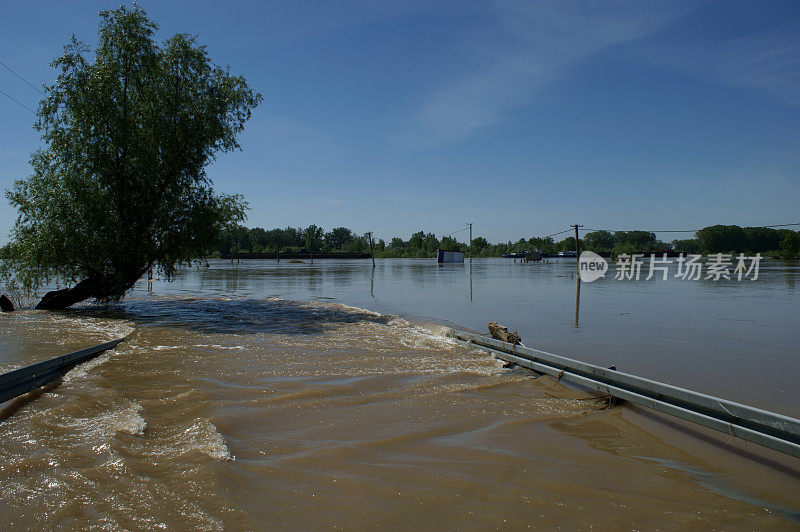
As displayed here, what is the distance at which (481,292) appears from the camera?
2747 centimetres

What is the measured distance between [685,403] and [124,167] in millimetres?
20784

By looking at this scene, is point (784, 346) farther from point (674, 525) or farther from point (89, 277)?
point (89, 277)

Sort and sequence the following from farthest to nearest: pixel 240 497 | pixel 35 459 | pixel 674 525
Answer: pixel 35 459 → pixel 240 497 → pixel 674 525

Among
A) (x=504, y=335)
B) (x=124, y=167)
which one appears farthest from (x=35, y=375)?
(x=124, y=167)

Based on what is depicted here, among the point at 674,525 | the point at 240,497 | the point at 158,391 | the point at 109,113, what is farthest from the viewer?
the point at 109,113

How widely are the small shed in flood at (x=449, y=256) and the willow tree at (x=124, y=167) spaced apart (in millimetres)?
83182

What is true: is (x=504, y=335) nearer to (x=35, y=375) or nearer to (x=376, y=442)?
(x=376, y=442)

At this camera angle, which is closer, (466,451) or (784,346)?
(466,451)

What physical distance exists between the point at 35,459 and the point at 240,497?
2.46 meters

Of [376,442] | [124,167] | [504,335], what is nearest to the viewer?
[376,442]

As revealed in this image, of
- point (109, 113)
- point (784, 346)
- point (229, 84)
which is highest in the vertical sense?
point (229, 84)

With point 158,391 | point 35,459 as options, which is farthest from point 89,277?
point 35,459

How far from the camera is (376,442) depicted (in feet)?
17.0

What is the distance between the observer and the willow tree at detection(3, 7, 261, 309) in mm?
17703
